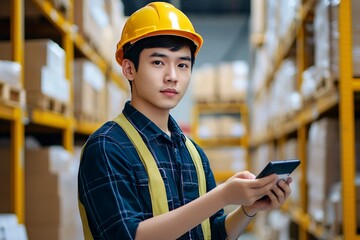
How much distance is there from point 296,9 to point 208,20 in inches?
356

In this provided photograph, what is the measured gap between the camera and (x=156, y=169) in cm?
185

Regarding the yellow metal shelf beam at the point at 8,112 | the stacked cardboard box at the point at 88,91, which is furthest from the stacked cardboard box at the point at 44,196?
the stacked cardboard box at the point at 88,91

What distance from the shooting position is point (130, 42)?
1.99 m

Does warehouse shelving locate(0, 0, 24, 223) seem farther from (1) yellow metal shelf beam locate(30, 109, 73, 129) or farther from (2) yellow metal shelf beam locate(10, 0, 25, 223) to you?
(1) yellow metal shelf beam locate(30, 109, 73, 129)

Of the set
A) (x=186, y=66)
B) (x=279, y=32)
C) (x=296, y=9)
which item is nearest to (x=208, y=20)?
(x=279, y=32)

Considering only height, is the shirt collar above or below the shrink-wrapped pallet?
above

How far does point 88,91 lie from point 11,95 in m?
1.94

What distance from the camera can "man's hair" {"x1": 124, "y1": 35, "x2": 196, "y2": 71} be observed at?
194cm

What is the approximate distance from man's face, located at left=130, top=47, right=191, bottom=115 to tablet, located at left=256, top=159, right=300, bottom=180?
47 cm

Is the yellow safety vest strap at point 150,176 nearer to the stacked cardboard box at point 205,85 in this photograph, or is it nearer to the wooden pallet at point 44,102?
the wooden pallet at point 44,102

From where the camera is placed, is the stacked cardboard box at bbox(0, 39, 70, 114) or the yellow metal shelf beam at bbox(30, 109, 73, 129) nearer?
the yellow metal shelf beam at bbox(30, 109, 73, 129)

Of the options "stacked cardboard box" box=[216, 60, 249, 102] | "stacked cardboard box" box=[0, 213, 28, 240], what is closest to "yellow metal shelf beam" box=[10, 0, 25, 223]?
"stacked cardboard box" box=[0, 213, 28, 240]

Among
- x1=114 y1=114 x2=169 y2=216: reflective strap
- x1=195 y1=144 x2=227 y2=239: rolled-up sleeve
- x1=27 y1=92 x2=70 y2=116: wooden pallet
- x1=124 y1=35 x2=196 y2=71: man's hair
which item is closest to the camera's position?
x1=114 y1=114 x2=169 y2=216: reflective strap

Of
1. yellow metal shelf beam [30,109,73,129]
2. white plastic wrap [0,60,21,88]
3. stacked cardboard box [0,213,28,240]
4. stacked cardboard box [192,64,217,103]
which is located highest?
stacked cardboard box [192,64,217,103]
